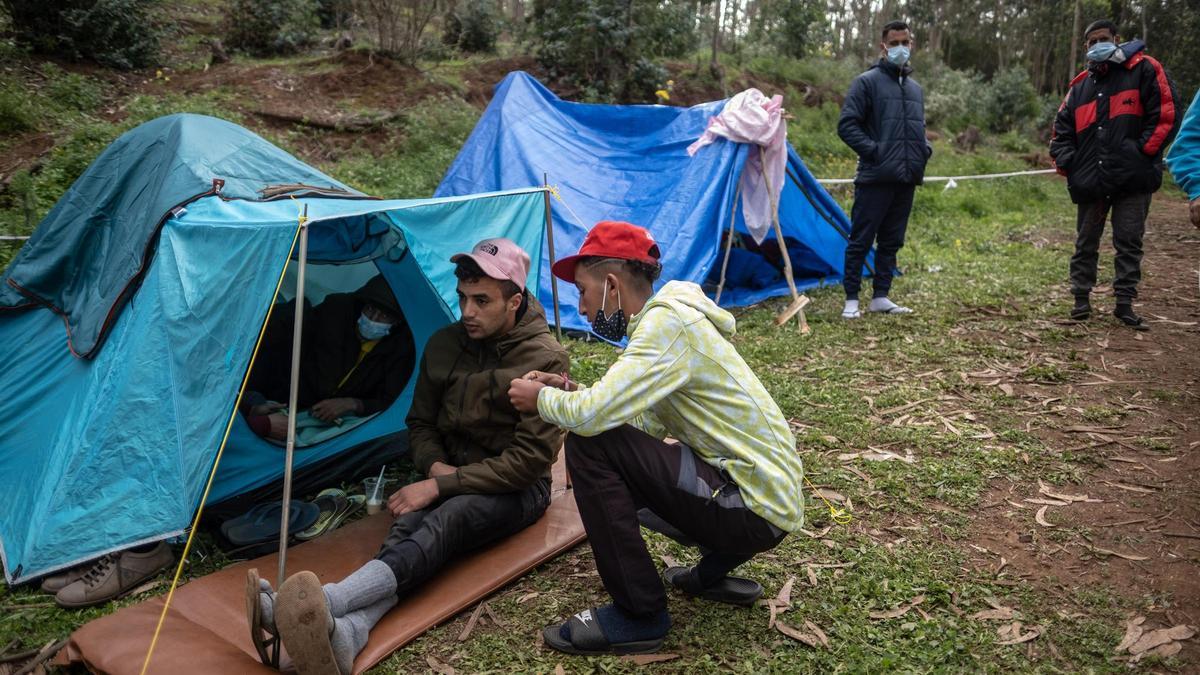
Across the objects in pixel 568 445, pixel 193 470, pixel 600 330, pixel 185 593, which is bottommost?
pixel 185 593

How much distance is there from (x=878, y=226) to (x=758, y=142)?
1135mm

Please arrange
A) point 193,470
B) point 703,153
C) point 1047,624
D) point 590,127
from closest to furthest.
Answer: point 1047,624, point 193,470, point 703,153, point 590,127

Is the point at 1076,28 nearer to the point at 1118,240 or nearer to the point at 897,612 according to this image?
the point at 1118,240

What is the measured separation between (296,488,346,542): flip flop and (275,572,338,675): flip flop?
3.65 feet

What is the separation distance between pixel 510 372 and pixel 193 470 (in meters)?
1.19

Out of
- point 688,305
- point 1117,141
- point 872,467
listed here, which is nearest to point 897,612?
point 872,467

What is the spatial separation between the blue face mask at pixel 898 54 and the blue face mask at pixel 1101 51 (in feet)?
3.87

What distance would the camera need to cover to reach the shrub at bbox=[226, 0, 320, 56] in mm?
12094

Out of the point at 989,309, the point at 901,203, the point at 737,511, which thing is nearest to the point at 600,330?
the point at 737,511

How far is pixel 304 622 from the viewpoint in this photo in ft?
7.72

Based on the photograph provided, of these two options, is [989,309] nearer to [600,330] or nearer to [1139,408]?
[1139,408]

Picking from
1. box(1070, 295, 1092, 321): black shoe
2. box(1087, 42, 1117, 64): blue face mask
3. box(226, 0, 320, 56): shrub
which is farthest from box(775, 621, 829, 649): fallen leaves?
box(226, 0, 320, 56): shrub

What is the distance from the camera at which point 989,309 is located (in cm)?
646

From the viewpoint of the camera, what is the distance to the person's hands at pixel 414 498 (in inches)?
119
